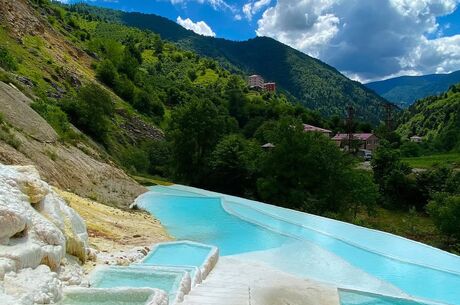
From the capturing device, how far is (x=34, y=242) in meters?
7.14

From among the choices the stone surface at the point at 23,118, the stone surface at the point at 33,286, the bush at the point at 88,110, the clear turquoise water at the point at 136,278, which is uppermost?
the bush at the point at 88,110

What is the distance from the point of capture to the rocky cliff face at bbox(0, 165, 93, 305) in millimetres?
5999

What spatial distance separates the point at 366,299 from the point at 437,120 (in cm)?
9690

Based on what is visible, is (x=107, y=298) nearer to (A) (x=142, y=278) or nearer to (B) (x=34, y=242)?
(A) (x=142, y=278)

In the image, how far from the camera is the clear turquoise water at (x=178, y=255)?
972cm

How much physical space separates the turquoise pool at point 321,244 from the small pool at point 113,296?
4330 mm

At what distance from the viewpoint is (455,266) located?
34.4 feet

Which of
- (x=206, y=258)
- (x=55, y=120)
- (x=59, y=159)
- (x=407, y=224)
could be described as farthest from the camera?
(x=407, y=224)

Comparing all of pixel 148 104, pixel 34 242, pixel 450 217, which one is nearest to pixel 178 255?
pixel 34 242

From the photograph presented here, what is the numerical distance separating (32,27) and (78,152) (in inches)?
1263

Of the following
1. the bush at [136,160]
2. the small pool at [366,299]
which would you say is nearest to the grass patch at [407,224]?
the small pool at [366,299]

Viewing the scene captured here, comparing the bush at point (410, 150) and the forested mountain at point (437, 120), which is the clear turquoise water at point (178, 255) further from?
the forested mountain at point (437, 120)

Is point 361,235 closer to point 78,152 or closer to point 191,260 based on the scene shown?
point 191,260

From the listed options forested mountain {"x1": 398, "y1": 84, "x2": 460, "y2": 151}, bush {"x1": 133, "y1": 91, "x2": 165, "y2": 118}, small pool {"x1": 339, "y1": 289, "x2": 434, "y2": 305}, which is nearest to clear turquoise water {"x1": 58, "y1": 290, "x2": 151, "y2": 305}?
small pool {"x1": 339, "y1": 289, "x2": 434, "y2": 305}
